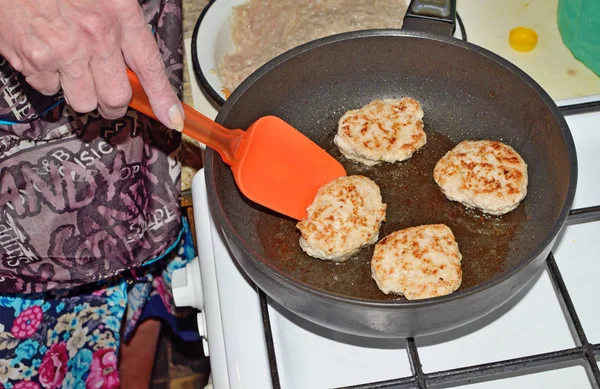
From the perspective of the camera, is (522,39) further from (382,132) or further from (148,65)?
(148,65)

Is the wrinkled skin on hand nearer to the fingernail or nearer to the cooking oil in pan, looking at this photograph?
the fingernail

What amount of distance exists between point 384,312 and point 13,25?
0.56 metres

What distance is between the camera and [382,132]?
1146 mm

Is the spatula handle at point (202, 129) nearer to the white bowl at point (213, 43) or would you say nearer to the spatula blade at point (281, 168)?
the spatula blade at point (281, 168)

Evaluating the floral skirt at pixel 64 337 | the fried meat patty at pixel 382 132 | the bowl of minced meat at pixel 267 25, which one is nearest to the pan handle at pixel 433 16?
the fried meat patty at pixel 382 132

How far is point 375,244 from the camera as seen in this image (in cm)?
107

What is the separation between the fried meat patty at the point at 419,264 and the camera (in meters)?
0.97

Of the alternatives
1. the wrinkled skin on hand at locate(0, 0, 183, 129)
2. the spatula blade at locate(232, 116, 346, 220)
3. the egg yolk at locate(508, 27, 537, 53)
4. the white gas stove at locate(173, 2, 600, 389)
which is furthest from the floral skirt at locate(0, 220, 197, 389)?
the egg yolk at locate(508, 27, 537, 53)

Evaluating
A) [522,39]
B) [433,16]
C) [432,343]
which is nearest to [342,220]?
[432,343]

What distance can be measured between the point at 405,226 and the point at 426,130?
21cm

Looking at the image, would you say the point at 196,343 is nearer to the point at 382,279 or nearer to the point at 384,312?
the point at 382,279

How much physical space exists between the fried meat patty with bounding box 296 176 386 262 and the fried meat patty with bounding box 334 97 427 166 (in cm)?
7

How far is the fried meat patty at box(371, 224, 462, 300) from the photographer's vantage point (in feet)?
3.17

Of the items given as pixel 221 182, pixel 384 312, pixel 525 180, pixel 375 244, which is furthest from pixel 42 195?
pixel 525 180
